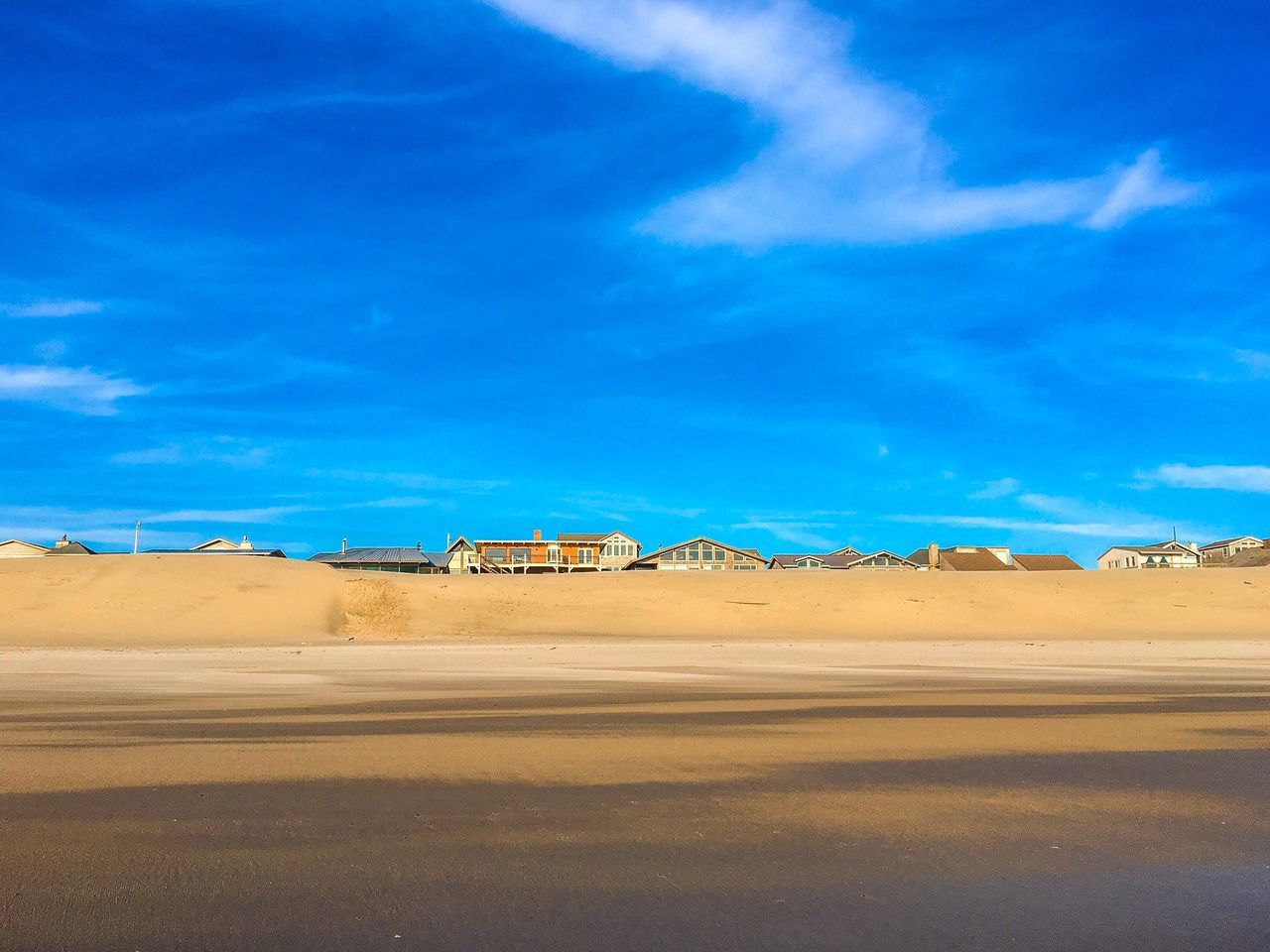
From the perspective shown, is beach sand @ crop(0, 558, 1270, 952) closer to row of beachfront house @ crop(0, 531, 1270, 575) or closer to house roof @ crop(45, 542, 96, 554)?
row of beachfront house @ crop(0, 531, 1270, 575)

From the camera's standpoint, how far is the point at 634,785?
347 inches

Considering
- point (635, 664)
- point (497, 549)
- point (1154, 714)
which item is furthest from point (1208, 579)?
point (497, 549)

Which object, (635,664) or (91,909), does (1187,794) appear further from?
(635,664)

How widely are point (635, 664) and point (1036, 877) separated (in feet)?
60.8

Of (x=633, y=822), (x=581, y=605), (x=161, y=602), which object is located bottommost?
(x=633, y=822)

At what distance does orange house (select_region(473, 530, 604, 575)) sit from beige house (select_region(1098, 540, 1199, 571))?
49.7 metres

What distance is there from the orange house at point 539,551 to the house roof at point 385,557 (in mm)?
11264

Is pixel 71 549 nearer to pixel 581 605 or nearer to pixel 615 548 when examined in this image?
pixel 615 548

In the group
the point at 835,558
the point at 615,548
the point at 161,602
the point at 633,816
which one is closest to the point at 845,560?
the point at 835,558

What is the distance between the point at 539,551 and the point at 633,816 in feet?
317

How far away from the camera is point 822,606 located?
41281 millimetres

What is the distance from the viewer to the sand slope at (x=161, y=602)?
33.5 meters

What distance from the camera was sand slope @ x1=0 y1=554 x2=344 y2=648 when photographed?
3347cm

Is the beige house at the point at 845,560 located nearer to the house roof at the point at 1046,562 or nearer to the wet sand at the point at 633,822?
the house roof at the point at 1046,562
